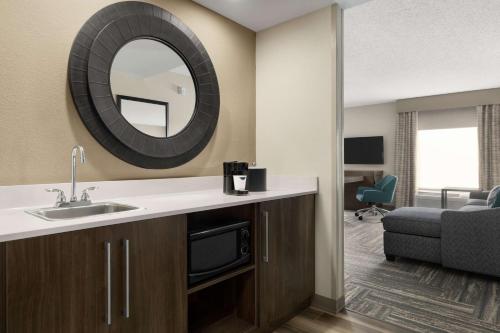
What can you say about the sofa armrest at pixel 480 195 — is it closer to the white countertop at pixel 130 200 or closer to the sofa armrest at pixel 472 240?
the sofa armrest at pixel 472 240

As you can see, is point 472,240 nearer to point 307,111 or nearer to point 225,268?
point 307,111

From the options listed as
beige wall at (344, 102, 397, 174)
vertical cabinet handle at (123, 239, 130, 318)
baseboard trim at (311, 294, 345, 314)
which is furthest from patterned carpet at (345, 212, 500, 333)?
beige wall at (344, 102, 397, 174)

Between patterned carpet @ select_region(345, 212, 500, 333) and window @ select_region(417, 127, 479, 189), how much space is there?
3783 millimetres

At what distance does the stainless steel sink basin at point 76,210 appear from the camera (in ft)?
4.44

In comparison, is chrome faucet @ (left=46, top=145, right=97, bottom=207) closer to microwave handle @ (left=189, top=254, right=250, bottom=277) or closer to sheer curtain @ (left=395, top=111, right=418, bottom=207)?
microwave handle @ (left=189, top=254, right=250, bottom=277)

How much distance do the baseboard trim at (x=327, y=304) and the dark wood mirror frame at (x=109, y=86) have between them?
4.60 feet

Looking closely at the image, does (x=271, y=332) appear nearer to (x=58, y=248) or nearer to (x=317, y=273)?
(x=317, y=273)

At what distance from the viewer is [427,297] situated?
238 cm

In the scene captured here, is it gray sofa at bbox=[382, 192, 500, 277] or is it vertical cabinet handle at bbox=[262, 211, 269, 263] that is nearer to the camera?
vertical cabinet handle at bbox=[262, 211, 269, 263]

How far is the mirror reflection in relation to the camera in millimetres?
1793

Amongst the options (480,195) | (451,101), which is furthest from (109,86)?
(451,101)

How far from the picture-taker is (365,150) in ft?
22.9

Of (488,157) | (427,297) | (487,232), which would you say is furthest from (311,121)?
(488,157)

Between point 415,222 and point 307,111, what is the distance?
5.82 ft
